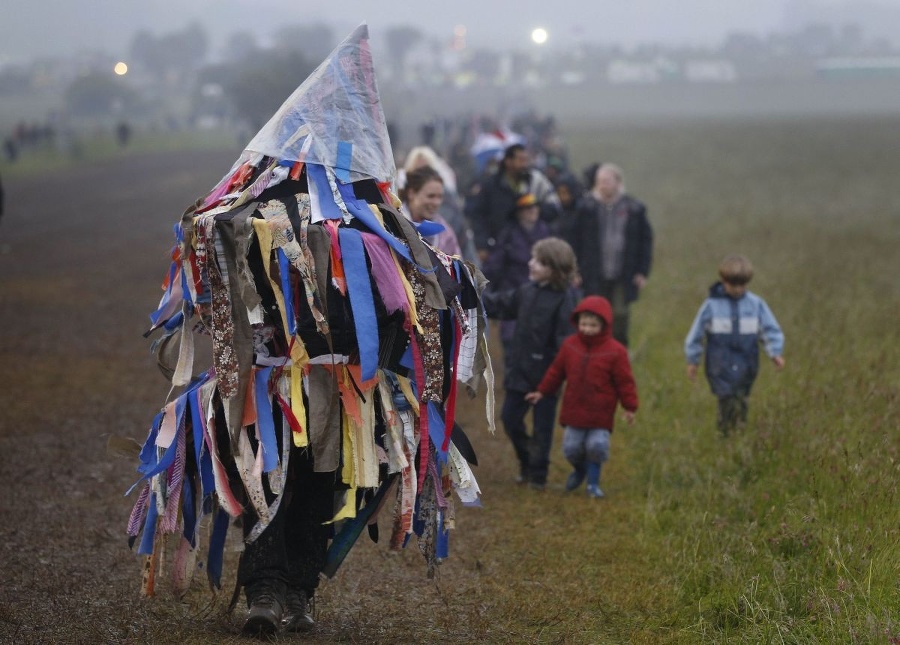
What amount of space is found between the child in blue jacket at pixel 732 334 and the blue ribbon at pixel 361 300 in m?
3.28

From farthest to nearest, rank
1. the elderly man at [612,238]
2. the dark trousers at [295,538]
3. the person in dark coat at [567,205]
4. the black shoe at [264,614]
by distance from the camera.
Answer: the person in dark coat at [567,205]
the elderly man at [612,238]
the dark trousers at [295,538]
the black shoe at [264,614]

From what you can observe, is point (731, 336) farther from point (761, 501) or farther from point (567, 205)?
point (567, 205)

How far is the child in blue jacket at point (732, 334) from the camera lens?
23.3 ft

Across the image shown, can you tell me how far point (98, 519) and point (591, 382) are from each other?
2718 millimetres

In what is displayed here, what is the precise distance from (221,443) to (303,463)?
31 cm

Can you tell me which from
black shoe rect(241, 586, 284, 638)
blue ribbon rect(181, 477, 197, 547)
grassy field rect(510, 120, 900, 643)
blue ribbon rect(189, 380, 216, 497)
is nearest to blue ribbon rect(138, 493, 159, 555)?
blue ribbon rect(181, 477, 197, 547)

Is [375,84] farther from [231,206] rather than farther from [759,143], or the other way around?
[759,143]

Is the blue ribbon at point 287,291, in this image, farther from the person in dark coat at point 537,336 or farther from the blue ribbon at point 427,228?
the person in dark coat at point 537,336

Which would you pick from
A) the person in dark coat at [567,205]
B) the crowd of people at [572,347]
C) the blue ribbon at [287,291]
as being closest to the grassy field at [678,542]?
the crowd of people at [572,347]

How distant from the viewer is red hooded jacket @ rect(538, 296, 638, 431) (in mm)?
6582

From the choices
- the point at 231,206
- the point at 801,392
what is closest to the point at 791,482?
the point at 801,392

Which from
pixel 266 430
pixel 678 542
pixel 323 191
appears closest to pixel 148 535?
pixel 266 430

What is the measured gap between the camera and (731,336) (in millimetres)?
7102

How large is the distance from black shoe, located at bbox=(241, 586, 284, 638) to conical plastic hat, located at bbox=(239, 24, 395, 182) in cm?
156
